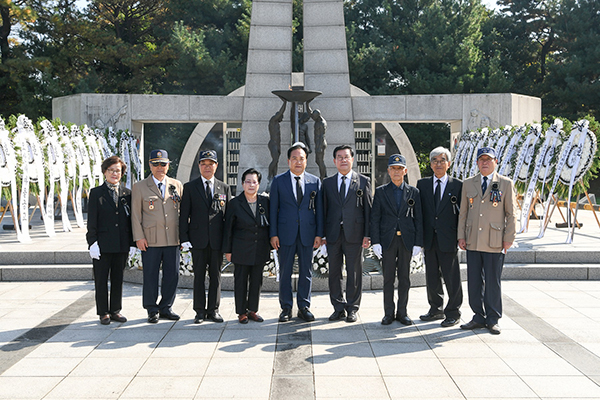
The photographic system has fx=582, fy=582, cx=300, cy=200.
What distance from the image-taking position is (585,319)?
5496 millimetres

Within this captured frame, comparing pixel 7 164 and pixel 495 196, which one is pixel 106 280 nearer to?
pixel 495 196

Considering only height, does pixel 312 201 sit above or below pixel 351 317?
above

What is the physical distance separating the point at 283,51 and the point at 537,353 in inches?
418

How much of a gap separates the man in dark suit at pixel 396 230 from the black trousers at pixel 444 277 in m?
0.21

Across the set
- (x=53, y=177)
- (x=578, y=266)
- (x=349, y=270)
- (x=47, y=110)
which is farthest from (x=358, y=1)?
(x=349, y=270)

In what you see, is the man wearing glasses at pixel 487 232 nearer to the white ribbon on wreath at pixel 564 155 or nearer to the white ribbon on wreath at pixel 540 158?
the white ribbon on wreath at pixel 564 155

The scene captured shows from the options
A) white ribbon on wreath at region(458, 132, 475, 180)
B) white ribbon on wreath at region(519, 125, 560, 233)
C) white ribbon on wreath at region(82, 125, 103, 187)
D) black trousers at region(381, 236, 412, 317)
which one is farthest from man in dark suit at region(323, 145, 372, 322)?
white ribbon on wreath at region(458, 132, 475, 180)

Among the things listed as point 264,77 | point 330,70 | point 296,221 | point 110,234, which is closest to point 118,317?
point 110,234

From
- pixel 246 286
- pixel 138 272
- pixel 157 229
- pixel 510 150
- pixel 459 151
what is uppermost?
pixel 459 151

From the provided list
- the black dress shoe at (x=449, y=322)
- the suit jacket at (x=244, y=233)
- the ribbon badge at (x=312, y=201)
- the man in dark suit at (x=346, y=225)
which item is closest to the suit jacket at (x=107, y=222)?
the suit jacket at (x=244, y=233)

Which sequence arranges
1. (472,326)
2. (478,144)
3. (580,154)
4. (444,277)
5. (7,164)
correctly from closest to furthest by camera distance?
(472,326), (444,277), (7,164), (580,154), (478,144)

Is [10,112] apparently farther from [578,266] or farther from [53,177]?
[578,266]

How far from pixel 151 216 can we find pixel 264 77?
8.96 meters

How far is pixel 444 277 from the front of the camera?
5363mm
